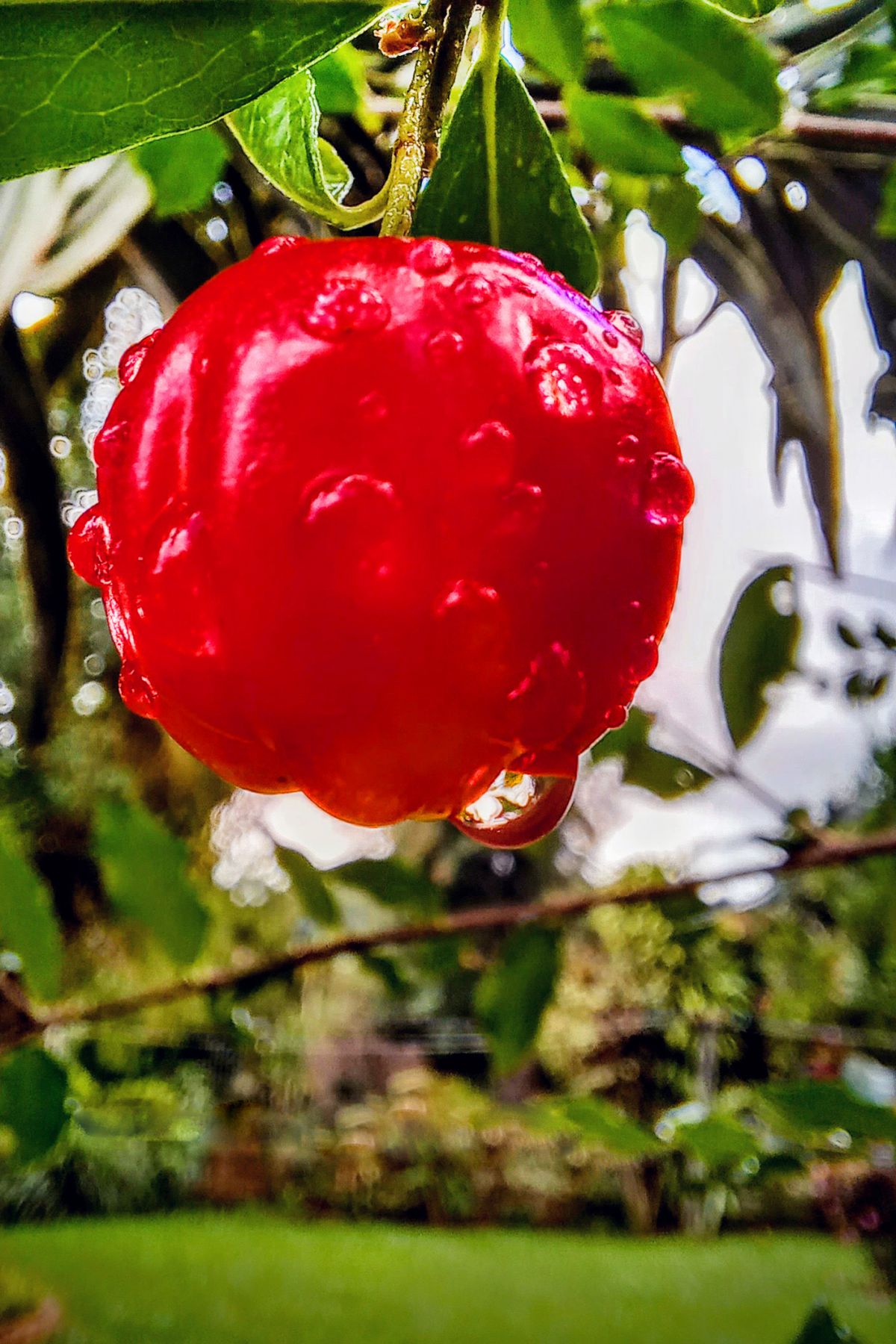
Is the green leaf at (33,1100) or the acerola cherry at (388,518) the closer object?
the acerola cherry at (388,518)

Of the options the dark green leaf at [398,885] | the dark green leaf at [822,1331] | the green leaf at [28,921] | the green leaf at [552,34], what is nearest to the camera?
the green leaf at [552,34]

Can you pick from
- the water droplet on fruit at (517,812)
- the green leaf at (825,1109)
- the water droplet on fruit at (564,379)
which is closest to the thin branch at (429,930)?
the green leaf at (825,1109)

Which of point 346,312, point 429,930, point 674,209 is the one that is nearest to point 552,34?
point 346,312

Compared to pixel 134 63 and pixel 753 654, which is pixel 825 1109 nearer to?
pixel 753 654

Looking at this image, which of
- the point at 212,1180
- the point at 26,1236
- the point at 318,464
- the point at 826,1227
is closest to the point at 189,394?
the point at 318,464

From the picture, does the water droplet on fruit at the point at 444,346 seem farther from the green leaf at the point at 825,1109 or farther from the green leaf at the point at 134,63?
the green leaf at the point at 825,1109

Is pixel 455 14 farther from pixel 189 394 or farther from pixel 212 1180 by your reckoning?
pixel 212 1180

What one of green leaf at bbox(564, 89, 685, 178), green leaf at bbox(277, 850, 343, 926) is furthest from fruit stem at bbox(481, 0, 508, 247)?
green leaf at bbox(277, 850, 343, 926)
